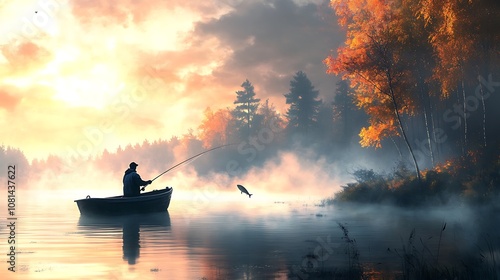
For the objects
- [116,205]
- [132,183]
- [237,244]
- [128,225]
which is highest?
[132,183]

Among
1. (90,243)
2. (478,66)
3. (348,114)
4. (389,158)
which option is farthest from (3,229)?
(348,114)

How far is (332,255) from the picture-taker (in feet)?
63.5

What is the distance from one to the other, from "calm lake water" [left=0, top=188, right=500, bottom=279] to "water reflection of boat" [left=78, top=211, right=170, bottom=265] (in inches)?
1.5

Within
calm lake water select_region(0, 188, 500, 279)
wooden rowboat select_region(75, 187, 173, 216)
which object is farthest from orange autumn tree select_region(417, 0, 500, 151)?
wooden rowboat select_region(75, 187, 173, 216)

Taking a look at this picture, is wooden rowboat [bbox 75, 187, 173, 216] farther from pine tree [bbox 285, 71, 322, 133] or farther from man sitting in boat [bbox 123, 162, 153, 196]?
pine tree [bbox 285, 71, 322, 133]

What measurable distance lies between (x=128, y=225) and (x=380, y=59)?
17.7 metres

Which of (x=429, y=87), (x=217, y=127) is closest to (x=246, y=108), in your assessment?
(x=217, y=127)

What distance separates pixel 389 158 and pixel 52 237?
55.4m

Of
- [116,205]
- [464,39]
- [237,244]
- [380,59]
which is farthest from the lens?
[380,59]

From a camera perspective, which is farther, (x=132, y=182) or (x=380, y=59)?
(x=380, y=59)

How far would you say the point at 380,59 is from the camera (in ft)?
140

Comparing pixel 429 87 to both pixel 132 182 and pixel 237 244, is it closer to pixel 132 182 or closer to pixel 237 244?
pixel 132 182

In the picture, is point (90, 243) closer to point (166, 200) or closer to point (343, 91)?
point (166, 200)

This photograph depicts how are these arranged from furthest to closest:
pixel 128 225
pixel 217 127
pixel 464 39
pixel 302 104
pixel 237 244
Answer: pixel 217 127 → pixel 302 104 → pixel 464 39 → pixel 128 225 → pixel 237 244
